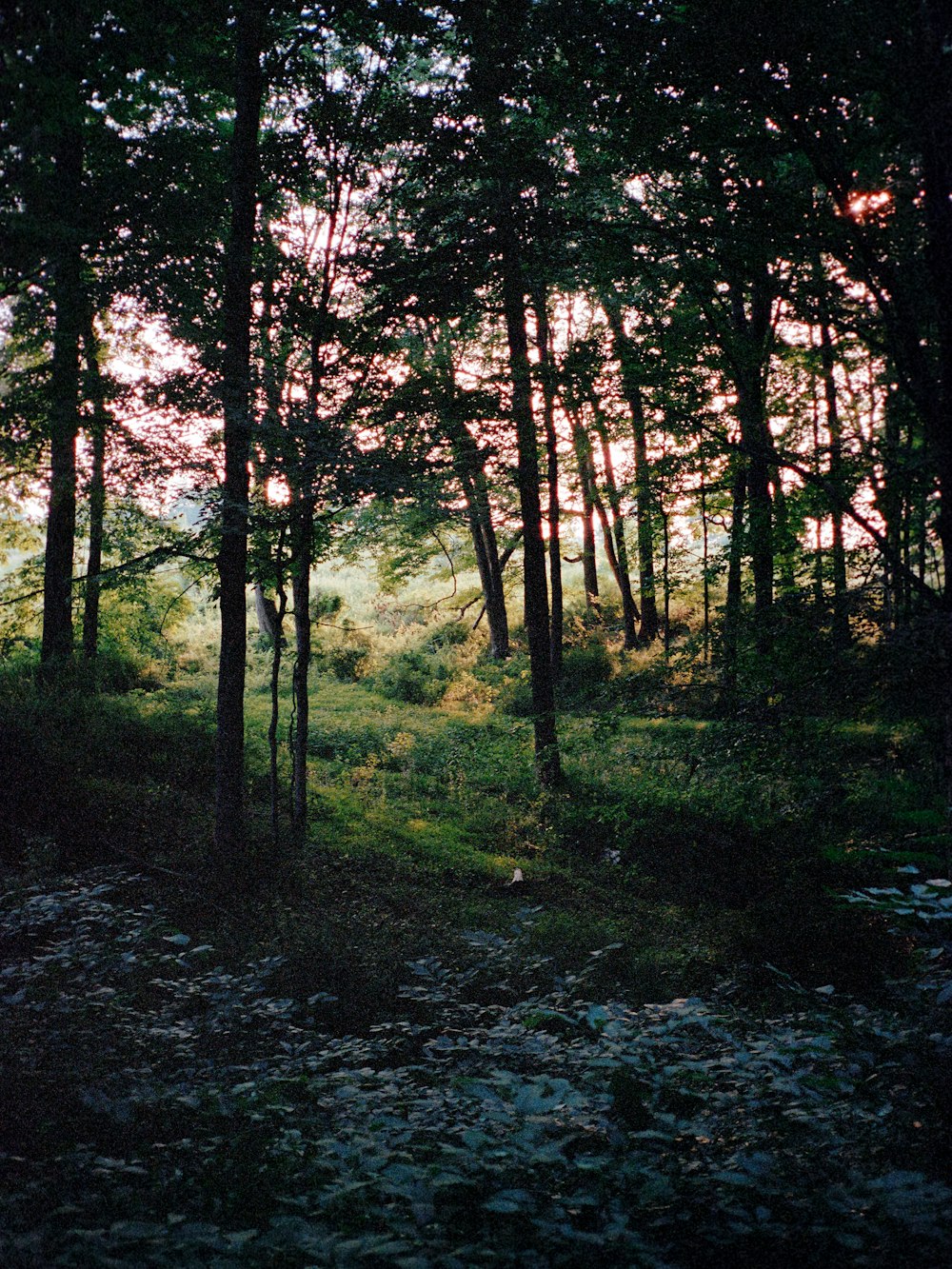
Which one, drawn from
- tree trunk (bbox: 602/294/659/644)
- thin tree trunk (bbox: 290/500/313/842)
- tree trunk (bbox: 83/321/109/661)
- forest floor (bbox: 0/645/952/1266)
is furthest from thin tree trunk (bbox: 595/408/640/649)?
tree trunk (bbox: 83/321/109/661)

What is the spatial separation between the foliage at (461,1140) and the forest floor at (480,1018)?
0.07 ft

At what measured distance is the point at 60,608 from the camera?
41.4ft

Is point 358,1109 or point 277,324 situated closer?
point 358,1109

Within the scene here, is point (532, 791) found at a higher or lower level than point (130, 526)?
lower

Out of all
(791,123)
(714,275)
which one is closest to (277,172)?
(714,275)

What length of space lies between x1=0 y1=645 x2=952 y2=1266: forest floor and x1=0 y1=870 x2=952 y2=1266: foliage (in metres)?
0.02

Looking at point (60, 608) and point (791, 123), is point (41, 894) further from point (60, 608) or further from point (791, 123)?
point (791, 123)

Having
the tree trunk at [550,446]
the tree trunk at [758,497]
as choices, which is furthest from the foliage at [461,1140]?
the tree trunk at [550,446]

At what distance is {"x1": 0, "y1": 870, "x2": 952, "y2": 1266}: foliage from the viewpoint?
2.62 metres

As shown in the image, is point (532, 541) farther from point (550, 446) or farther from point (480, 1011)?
point (480, 1011)

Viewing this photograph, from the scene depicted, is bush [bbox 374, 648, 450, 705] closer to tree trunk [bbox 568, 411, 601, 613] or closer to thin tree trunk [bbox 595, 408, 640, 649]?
thin tree trunk [bbox 595, 408, 640, 649]

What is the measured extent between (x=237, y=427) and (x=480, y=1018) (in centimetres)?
711

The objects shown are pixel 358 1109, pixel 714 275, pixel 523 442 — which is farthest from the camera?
pixel 523 442

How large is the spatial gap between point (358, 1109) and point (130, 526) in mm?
11293
